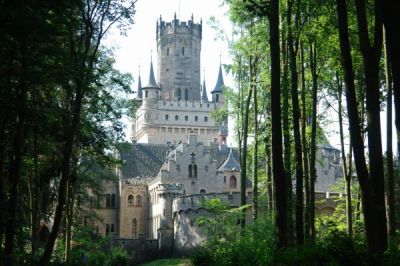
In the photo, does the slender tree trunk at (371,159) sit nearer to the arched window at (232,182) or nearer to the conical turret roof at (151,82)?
the arched window at (232,182)

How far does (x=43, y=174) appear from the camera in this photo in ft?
77.6

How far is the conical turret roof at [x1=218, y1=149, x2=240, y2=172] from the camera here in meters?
61.2

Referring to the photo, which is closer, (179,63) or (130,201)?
(130,201)

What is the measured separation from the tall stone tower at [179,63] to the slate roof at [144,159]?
77.3 ft

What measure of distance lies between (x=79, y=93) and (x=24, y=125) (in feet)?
5.89

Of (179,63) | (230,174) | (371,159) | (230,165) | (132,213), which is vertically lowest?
(132,213)

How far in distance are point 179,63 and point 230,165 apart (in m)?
34.7

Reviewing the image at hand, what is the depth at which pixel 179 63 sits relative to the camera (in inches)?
3664

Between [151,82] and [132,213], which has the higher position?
[151,82]

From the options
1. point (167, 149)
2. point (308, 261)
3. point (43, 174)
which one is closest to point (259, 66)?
point (43, 174)

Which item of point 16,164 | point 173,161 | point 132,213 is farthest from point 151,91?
point 16,164

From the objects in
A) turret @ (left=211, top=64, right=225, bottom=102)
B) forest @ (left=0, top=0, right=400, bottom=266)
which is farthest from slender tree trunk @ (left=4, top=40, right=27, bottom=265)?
turret @ (left=211, top=64, right=225, bottom=102)

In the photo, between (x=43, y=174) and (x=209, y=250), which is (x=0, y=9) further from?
(x=209, y=250)

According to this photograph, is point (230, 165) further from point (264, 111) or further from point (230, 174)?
point (264, 111)
